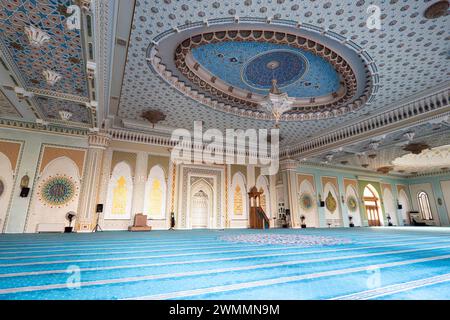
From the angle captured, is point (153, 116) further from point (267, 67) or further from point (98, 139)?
point (267, 67)

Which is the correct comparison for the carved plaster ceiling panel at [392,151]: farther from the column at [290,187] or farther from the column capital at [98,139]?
the column capital at [98,139]

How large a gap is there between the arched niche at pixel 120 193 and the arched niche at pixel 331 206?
8.93 m

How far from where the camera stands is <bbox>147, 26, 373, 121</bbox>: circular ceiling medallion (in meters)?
4.86

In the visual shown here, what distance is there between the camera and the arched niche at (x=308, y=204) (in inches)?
432

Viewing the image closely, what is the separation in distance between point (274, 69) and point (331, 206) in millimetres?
8530

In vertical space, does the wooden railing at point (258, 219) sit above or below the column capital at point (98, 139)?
below

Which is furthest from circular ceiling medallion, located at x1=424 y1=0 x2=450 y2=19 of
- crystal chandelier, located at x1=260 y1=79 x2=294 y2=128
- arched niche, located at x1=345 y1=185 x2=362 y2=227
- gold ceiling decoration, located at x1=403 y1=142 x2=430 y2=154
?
arched niche, located at x1=345 y1=185 x2=362 y2=227

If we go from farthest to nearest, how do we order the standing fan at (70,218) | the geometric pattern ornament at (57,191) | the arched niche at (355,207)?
the arched niche at (355,207) → the geometric pattern ornament at (57,191) → the standing fan at (70,218)

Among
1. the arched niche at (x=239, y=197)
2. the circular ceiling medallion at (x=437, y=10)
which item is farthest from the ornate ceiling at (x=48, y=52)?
the arched niche at (x=239, y=197)

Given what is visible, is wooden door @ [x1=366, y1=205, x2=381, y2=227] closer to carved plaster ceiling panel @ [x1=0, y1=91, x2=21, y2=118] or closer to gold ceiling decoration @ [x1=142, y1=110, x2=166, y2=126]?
gold ceiling decoration @ [x1=142, y1=110, x2=166, y2=126]

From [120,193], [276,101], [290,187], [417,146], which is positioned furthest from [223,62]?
[417,146]

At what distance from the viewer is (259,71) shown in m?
6.09

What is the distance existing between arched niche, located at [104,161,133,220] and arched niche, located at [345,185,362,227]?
35.0 ft

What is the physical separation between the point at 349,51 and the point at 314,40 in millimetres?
835
